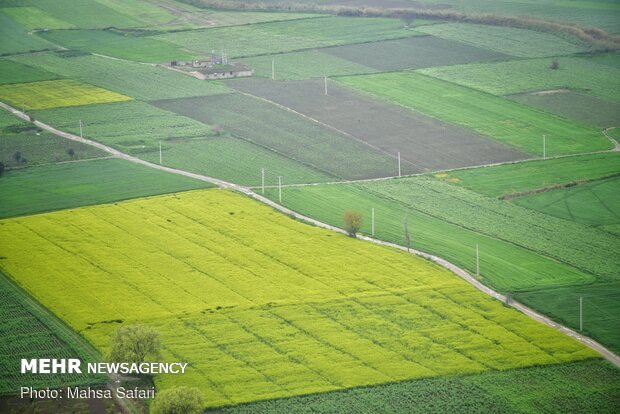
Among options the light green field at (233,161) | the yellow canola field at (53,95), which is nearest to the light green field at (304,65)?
the yellow canola field at (53,95)

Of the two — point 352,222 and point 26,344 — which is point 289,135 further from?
point 26,344

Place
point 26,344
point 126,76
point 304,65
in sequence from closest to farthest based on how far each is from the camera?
point 26,344 → point 126,76 → point 304,65

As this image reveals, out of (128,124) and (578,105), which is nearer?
(128,124)

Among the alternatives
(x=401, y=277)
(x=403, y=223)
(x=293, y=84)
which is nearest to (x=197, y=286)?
A: (x=401, y=277)

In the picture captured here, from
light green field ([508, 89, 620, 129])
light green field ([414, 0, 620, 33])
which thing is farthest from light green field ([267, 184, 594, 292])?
light green field ([414, 0, 620, 33])

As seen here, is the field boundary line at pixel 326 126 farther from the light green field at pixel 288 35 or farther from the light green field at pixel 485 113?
the light green field at pixel 288 35

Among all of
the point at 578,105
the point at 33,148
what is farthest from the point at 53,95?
the point at 578,105
